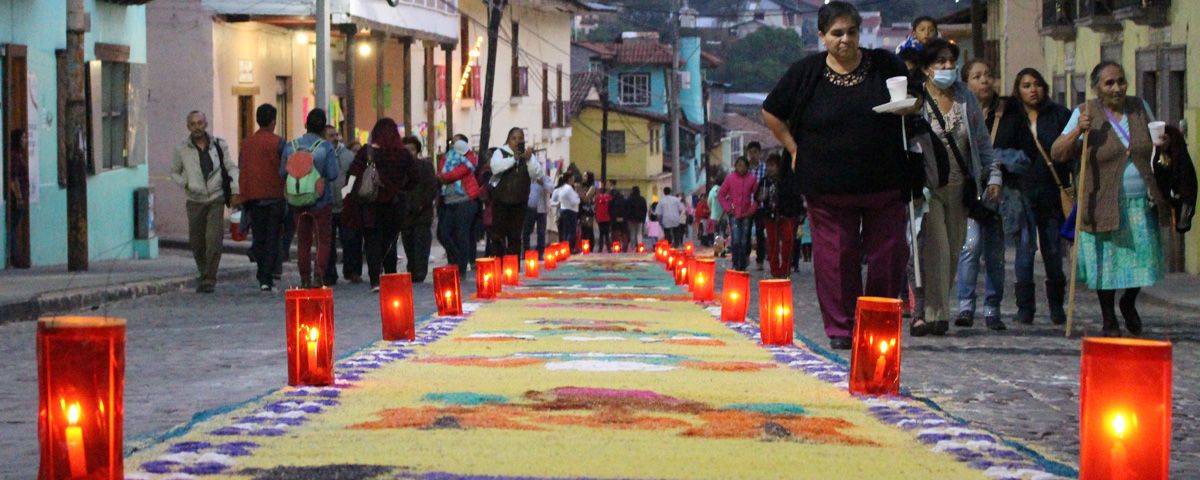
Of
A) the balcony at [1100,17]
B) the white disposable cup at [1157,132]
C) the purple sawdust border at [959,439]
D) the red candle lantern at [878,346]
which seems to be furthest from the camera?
the balcony at [1100,17]

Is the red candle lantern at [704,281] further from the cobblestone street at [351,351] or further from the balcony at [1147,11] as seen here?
the balcony at [1147,11]

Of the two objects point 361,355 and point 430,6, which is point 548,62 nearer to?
point 430,6

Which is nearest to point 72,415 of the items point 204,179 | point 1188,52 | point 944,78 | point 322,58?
point 944,78

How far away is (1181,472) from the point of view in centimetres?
648

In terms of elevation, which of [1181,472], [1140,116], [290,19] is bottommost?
[1181,472]

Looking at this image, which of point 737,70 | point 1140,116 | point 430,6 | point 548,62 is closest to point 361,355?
point 1140,116

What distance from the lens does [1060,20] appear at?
32188 mm

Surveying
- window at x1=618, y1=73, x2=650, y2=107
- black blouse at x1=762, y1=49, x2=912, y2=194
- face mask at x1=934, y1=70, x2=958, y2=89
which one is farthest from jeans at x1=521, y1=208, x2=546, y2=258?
window at x1=618, y1=73, x2=650, y2=107

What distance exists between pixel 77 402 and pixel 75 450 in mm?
116

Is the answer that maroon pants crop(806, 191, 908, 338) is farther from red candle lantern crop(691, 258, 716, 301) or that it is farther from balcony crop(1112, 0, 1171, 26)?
balcony crop(1112, 0, 1171, 26)

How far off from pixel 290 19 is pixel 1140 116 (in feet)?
78.2

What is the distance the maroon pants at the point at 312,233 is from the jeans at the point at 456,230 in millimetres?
3811

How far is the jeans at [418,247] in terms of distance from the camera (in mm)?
19266

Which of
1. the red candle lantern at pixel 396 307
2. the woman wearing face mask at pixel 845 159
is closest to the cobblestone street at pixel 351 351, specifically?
the woman wearing face mask at pixel 845 159
